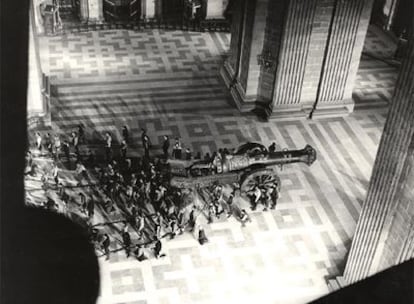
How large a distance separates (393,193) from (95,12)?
55.8ft

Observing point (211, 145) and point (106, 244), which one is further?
point (211, 145)

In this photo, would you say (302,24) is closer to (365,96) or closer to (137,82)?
(365,96)

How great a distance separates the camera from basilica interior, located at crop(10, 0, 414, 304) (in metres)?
14.1

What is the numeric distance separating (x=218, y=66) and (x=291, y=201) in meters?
7.94

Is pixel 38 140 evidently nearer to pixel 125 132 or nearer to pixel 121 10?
pixel 125 132

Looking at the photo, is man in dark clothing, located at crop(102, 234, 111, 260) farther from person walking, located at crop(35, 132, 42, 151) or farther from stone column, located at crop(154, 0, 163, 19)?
stone column, located at crop(154, 0, 163, 19)

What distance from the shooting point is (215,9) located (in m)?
25.9

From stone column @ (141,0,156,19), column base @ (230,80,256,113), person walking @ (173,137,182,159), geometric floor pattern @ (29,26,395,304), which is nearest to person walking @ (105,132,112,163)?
geometric floor pattern @ (29,26,395,304)

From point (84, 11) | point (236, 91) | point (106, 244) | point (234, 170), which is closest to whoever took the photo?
point (106, 244)

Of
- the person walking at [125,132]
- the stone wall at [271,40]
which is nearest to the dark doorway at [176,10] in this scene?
the stone wall at [271,40]

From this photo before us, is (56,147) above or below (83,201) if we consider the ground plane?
above

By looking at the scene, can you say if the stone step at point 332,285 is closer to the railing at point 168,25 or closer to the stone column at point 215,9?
the railing at point 168,25

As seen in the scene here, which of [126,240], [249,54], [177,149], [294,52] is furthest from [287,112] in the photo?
[126,240]

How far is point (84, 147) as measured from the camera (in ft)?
60.8
